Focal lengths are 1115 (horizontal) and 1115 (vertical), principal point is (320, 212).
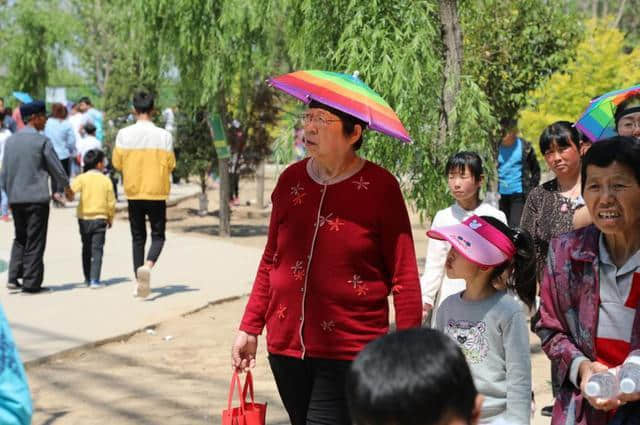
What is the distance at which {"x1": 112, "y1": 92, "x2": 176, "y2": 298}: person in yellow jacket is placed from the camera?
10531 mm

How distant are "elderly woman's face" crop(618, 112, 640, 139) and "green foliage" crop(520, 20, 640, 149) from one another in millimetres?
13079

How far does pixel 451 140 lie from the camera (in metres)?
8.04

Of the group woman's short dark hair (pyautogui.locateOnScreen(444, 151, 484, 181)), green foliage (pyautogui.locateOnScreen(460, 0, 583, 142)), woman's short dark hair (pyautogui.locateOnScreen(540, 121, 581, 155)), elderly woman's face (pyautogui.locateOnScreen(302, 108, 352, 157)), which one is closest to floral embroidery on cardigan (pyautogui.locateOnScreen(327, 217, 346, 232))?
elderly woman's face (pyautogui.locateOnScreen(302, 108, 352, 157))

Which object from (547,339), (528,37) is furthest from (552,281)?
(528,37)

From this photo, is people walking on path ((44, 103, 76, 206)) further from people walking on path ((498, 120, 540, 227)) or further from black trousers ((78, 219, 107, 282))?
people walking on path ((498, 120, 540, 227))

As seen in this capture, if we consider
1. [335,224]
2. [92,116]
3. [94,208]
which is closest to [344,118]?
[335,224]

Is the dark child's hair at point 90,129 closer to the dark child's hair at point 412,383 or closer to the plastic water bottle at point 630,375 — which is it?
the plastic water bottle at point 630,375

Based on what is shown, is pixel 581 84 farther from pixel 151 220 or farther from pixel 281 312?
pixel 281 312

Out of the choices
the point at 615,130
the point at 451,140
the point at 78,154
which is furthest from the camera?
the point at 78,154

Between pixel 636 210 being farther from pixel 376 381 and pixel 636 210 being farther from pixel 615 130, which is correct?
pixel 615 130

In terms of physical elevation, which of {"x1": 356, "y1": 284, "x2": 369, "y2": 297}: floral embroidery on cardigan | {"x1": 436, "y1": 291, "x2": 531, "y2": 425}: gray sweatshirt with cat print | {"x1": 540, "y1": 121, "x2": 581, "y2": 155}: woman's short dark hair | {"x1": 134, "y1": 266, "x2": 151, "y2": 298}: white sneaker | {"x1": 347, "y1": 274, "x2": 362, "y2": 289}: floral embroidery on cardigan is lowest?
{"x1": 134, "y1": 266, "x2": 151, "y2": 298}: white sneaker

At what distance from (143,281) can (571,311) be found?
24.8 feet

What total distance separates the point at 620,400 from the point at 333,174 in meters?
1.60

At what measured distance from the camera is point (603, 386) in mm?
3361
